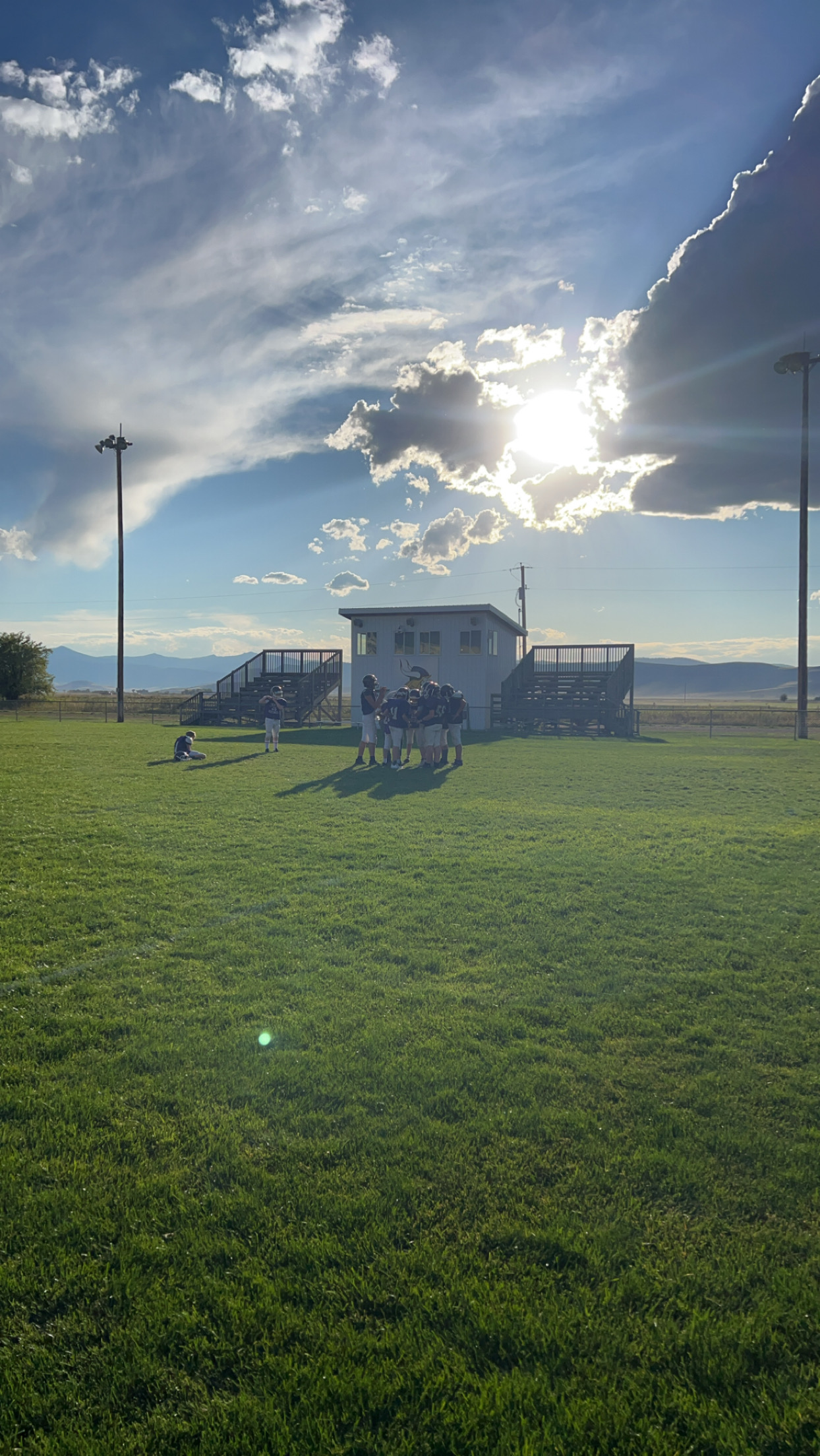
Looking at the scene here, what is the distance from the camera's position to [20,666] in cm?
5319

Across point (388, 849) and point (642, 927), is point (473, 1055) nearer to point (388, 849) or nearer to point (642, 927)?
point (642, 927)

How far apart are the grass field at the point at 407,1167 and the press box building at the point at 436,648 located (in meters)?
26.6

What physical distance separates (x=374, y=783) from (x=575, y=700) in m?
21.0

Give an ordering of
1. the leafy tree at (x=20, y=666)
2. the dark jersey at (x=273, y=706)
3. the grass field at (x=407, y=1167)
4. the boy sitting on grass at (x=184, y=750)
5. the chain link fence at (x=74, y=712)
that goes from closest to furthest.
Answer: the grass field at (x=407, y=1167), the boy sitting on grass at (x=184, y=750), the dark jersey at (x=273, y=706), the chain link fence at (x=74, y=712), the leafy tree at (x=20, y=666)

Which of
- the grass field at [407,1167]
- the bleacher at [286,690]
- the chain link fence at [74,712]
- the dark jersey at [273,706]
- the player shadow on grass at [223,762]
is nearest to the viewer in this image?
the grass field at [407,1167]

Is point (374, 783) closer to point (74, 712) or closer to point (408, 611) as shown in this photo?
point (408, 611)

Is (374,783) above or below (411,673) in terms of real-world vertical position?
below

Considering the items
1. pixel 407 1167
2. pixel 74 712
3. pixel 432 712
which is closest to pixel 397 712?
pixel 432 712

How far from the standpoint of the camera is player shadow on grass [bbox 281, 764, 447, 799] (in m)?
14.4

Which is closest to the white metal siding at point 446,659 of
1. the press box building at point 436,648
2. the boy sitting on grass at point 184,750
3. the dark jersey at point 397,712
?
the press box building at point 436,648

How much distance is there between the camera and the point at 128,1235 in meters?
2.96

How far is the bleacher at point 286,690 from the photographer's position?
127ft

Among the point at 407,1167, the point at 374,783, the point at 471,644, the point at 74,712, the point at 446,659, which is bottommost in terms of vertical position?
the point at 407,1167

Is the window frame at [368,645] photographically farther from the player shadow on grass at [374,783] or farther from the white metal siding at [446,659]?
the player shadow on grass at [374,783]
